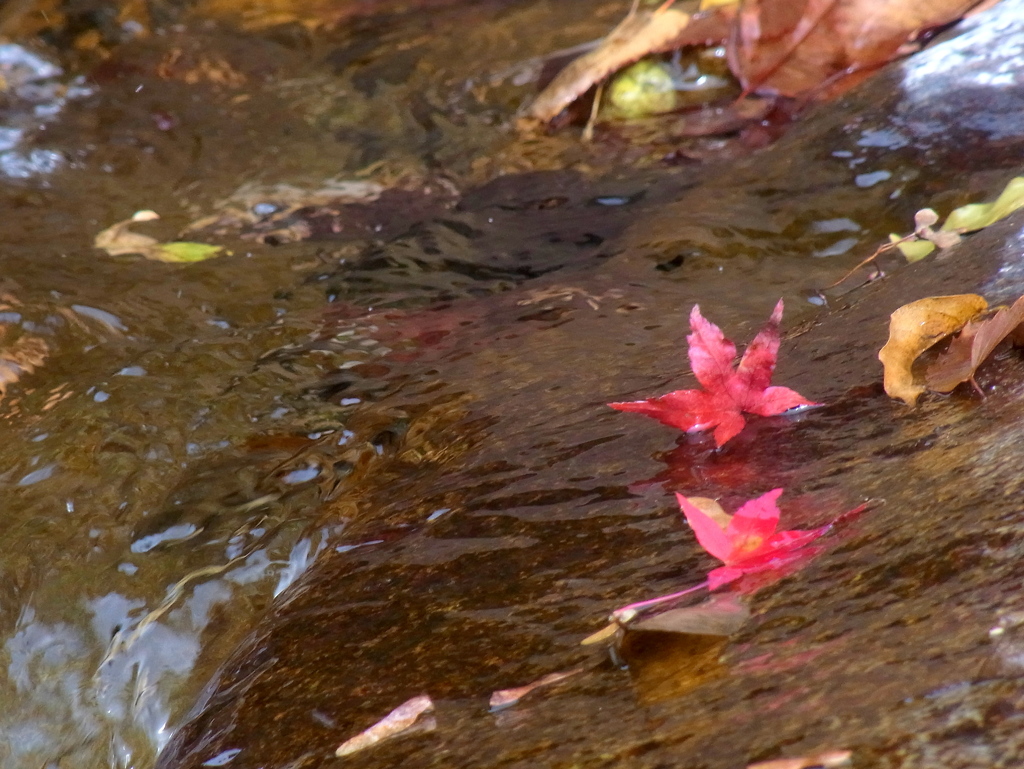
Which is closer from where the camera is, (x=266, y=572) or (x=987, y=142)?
(x=266, y=572)

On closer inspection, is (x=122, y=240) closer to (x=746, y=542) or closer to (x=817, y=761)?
(x=746, y=542)

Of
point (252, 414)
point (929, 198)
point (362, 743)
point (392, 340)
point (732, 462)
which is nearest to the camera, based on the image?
point (362, 743)

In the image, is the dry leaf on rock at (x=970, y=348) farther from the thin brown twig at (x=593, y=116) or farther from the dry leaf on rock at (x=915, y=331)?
the thin brown twig at (x=593, y=116)

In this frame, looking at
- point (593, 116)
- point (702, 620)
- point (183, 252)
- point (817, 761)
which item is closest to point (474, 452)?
point (702, 620)

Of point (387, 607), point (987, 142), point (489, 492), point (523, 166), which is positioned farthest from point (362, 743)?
point (523, 166)

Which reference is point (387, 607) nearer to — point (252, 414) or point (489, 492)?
point (489, 492)

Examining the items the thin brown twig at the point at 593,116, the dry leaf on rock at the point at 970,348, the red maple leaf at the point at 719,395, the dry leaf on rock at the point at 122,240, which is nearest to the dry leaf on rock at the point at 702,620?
the red maple leaf at the point at 719,395
